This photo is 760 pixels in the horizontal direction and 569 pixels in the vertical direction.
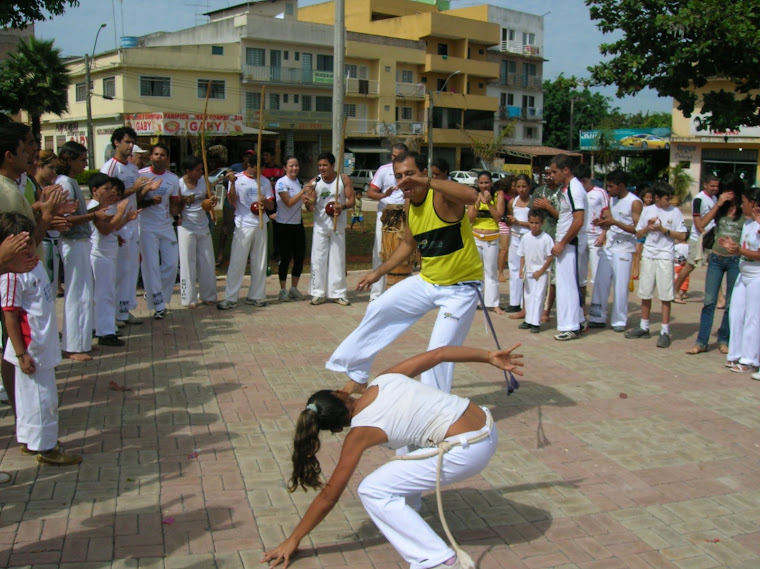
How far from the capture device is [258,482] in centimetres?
495

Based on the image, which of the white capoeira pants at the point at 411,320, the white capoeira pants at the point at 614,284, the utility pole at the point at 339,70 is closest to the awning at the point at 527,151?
the utility pole at the point at 339,70

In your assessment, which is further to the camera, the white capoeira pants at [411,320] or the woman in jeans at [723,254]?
the woman in jeans at [723,254]

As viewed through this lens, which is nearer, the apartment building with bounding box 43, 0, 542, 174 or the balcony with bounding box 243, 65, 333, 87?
the apartment building with bounding box 43, 0, 542, 174

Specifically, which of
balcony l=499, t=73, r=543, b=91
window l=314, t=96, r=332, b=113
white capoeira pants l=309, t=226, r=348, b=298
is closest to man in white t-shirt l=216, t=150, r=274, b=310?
white capoeira pants l=309, t=226, r=348, b=298

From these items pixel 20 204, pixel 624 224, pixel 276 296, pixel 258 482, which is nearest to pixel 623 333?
pixel 624 224

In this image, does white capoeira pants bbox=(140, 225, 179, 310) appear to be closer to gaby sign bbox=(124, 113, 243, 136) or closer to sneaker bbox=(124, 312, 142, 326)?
sneaker bbox=(124, 312, 142, 326)

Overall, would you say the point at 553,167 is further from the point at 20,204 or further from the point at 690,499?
the point at 20,204

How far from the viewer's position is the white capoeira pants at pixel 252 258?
417 inches

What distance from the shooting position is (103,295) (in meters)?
8.38

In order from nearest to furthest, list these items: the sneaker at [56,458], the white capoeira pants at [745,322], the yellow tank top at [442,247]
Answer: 1. the sneaker at [56,458]
2. the yellow tank top at [442,247]
3. the white capoeira pants at [745,322]

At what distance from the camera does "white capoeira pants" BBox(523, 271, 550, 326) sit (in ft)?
30.7

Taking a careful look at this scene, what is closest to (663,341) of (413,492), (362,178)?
(413,492)

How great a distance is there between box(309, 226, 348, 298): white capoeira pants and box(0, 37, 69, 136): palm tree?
25.3 m

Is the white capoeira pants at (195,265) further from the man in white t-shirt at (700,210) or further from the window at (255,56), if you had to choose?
the window at (255,56)
